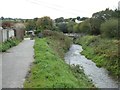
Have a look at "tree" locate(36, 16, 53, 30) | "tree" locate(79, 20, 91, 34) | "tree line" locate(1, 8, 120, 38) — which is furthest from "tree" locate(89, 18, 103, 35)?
"tree" locate(36, 16, 53, 30)

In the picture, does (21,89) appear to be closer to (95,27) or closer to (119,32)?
(119,32)

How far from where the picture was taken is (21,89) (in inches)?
495

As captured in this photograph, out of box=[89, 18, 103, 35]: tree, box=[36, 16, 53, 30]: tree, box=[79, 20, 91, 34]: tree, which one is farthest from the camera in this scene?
box=[79, 20, 91, 34]: tree

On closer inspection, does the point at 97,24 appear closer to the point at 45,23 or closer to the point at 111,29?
the point at 45,23

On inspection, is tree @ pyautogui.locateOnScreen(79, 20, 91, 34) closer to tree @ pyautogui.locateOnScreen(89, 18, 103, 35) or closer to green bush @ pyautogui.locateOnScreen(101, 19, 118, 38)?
tree @ pyautogui.locateOnScreen(89, 18, 103, 35)

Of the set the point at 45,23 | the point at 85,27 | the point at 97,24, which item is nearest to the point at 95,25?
the point at 97,24

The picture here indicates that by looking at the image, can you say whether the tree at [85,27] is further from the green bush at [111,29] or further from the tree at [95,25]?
the green bush at [111,29]

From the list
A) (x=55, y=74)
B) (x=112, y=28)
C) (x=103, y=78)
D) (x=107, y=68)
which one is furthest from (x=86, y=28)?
(x=55, y=74)

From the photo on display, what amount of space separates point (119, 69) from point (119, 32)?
21.7 meters

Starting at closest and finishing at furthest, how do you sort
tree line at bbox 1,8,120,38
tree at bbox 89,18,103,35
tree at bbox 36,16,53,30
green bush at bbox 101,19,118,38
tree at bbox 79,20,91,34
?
green bush at bbox 101,19,118,38 → tree line at bbox 1,8,120,38 → tree at bbox 89,18,103,35 → tree at bbox 36,16,53,30 → tree at bbox 79,20,91,34

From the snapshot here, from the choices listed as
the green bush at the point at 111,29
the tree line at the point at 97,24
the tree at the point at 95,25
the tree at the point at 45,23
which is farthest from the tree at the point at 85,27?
the green bush at the point at 111,29

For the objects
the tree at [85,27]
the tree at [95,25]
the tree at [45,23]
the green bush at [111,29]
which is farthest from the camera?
the tree at [85,27]

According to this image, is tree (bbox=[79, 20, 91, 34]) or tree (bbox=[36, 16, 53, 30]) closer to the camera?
tree (bbox=[36, 16, 53, 30])

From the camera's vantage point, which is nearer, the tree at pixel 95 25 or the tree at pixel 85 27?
the tree at pixel 95 25
